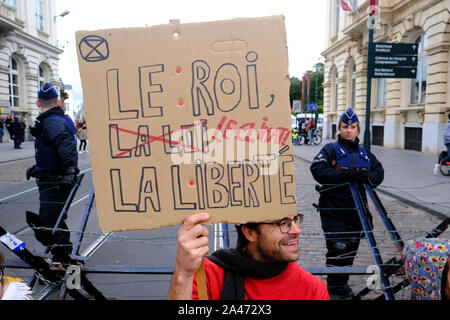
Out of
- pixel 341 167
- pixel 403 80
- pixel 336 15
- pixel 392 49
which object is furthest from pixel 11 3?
pixel 341 167

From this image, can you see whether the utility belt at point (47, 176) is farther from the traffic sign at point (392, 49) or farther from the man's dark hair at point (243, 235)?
the traffic sign at point (392, 49)

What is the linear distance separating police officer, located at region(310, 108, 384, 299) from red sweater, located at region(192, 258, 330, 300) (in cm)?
172

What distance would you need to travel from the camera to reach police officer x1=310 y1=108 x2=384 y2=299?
11.6ft

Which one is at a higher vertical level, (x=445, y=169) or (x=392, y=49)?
(x=392, y=49)

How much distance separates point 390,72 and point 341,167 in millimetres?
10441

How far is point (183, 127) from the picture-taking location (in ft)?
5.63

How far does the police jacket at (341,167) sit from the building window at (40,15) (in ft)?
121

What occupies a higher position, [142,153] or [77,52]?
[77,52]

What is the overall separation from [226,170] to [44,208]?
316cm

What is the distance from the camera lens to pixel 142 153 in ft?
5.63

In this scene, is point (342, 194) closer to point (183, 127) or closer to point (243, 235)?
point (243, 235)

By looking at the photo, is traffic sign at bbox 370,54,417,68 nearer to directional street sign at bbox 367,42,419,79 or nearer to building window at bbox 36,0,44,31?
directional street sign at bbox 367,42,419,79

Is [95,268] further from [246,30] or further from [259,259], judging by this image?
[246,30]
